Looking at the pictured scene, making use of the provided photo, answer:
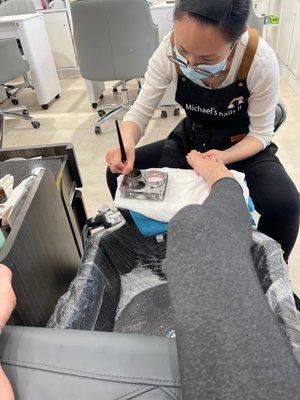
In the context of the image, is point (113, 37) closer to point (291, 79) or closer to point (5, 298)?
point (291, 79)

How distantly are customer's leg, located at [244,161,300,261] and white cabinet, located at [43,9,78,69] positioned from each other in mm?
3432

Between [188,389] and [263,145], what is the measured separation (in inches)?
34.2

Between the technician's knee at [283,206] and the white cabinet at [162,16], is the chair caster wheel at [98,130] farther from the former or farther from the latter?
the technician's knee at [283,206]

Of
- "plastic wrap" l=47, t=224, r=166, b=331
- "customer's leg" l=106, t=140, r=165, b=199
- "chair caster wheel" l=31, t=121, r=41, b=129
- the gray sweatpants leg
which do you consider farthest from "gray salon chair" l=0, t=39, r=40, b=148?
the gray sweatpants leg

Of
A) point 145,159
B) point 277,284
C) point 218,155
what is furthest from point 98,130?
point 277,284

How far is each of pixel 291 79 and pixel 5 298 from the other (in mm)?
3211

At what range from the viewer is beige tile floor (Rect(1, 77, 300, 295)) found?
6.44 ft

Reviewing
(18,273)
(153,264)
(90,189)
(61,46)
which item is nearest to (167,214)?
(153,264)

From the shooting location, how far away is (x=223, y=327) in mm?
318

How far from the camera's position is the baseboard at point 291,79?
2.87m

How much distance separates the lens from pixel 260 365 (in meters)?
0.30

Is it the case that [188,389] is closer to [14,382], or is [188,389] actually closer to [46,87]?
[14,382]

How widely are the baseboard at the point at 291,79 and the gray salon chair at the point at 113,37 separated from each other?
4.67 feet

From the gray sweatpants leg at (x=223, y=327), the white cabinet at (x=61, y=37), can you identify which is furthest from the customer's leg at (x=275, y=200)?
the white cabinet at (x=61, y=37)
